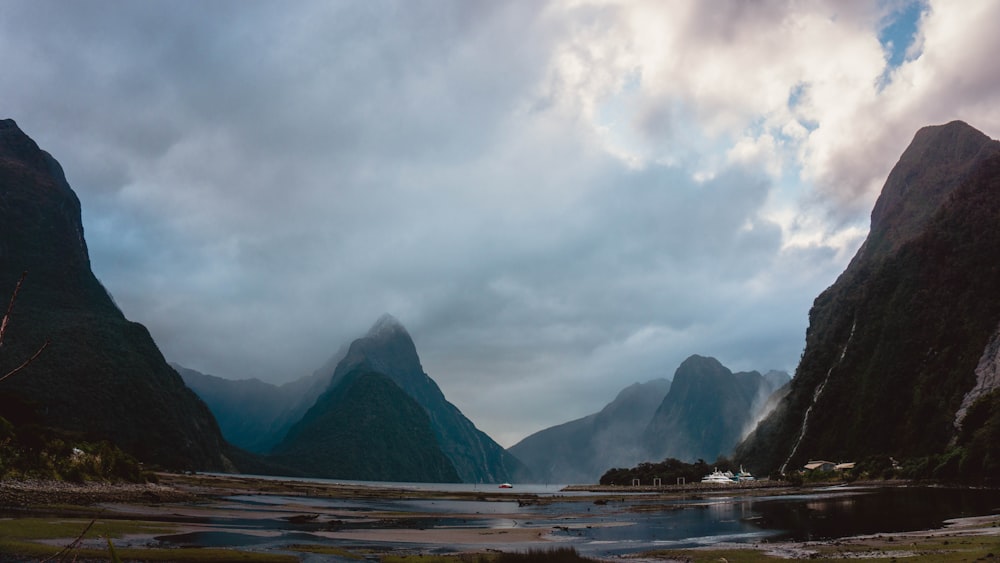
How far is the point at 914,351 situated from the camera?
142250 millimetres

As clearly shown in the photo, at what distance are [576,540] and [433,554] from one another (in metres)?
14.7

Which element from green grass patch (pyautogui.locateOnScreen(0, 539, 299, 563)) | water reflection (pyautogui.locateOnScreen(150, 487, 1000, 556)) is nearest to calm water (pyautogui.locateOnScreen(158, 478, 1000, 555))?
water reflection (pyautogui.locateOnScreen(150, 487, 1000, 556))

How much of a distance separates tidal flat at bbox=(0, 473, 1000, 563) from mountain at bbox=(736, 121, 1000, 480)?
2106 inches

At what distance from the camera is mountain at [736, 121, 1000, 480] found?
395 ft

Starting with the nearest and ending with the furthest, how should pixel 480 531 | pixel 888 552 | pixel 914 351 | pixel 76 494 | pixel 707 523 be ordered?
1. pixel 888 552
2. pixel 480 531
3. pixel 707 523
4. pixel 76 494
5. pixel 914 351

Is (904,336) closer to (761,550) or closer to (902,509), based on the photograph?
(902,509)

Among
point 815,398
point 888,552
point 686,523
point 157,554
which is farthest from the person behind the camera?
point 815,398

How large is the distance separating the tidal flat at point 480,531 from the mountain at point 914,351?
53500mm

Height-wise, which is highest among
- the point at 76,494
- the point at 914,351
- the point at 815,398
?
the point at 914,351

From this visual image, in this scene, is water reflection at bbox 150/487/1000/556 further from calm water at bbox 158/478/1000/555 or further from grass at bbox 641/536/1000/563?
grass at bbox 641/536/1000/563

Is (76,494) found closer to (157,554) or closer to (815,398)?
(157,554)

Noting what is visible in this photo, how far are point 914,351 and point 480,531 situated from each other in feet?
422

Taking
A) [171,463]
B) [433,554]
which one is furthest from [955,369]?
[171,463]

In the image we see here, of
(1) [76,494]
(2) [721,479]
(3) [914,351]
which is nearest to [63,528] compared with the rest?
(1) [76,494]
